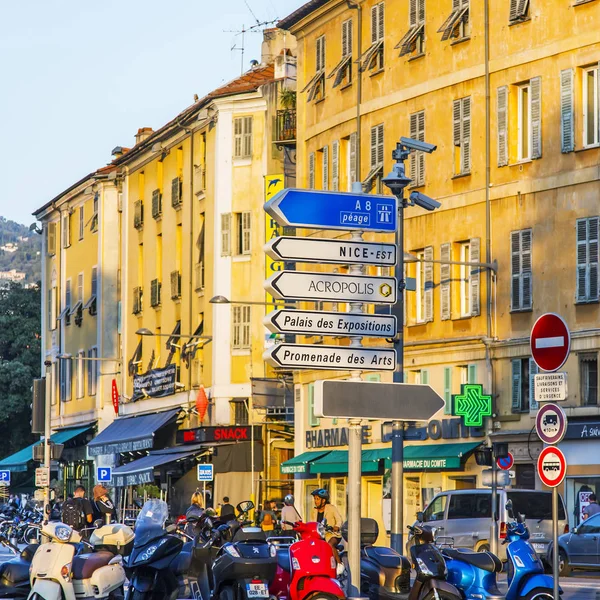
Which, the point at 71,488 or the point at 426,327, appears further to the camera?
the point at 71,488

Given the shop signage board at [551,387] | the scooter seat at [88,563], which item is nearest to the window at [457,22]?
the scooter seat at [88,563]

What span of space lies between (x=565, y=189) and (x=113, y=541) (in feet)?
74.0

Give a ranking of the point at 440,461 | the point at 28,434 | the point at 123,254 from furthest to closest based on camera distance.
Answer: the point at 28,434, the point at 123,254, the point at 440,461

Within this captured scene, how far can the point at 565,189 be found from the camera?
3841 centimetres

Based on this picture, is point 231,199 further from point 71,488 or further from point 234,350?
point 71,488

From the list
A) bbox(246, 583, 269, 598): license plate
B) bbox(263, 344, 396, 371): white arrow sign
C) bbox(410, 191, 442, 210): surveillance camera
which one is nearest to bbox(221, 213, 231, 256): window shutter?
bbox(410, 191, 442, 210): surveillance camera

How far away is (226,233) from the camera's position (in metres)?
56.2

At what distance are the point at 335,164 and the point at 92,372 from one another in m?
27.9

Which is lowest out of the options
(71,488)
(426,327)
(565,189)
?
→ (71,488)

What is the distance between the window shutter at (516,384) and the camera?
39.8 meters

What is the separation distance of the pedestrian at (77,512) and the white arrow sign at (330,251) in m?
14.2

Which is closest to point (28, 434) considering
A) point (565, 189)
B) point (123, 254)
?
point (123, 254)

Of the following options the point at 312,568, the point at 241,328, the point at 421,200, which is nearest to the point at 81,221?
the point at 241,328

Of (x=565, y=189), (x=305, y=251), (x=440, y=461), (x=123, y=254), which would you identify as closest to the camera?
(x=305, y=251)
